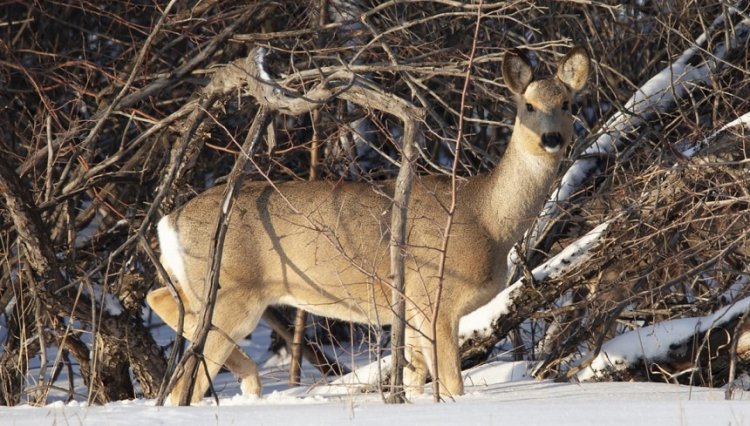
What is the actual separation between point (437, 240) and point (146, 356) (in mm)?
2436

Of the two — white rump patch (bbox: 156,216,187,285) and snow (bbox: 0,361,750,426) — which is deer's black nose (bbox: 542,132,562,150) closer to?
snow (bbox: 0,361,750,426)

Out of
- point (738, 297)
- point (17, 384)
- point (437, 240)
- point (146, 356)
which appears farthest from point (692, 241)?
point (17, 384)

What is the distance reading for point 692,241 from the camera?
852 cm

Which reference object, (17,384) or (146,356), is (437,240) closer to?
(146,356)

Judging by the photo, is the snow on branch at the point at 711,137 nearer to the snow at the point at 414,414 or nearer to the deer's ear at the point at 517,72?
the deer's ear at the point at 517,72

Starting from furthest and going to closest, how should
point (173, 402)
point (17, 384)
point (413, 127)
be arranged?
1. point (17, 384)
2. point (173, 402)
3. point (413, 127)

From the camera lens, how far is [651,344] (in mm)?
7902

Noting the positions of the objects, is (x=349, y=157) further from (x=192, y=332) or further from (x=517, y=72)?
(x=192, y=332)

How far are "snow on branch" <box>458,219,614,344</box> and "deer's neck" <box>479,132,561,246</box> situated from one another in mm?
912

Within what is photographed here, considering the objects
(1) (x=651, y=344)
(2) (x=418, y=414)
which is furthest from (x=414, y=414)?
(1) (x=651, y=344)

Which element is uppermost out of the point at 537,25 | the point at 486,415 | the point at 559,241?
the point at 537,25

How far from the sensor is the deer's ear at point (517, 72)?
7043 millimetres

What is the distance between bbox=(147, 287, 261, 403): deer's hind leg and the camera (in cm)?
733

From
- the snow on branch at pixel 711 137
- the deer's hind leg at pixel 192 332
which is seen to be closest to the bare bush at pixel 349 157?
the snow on branch at pixel 711 137
